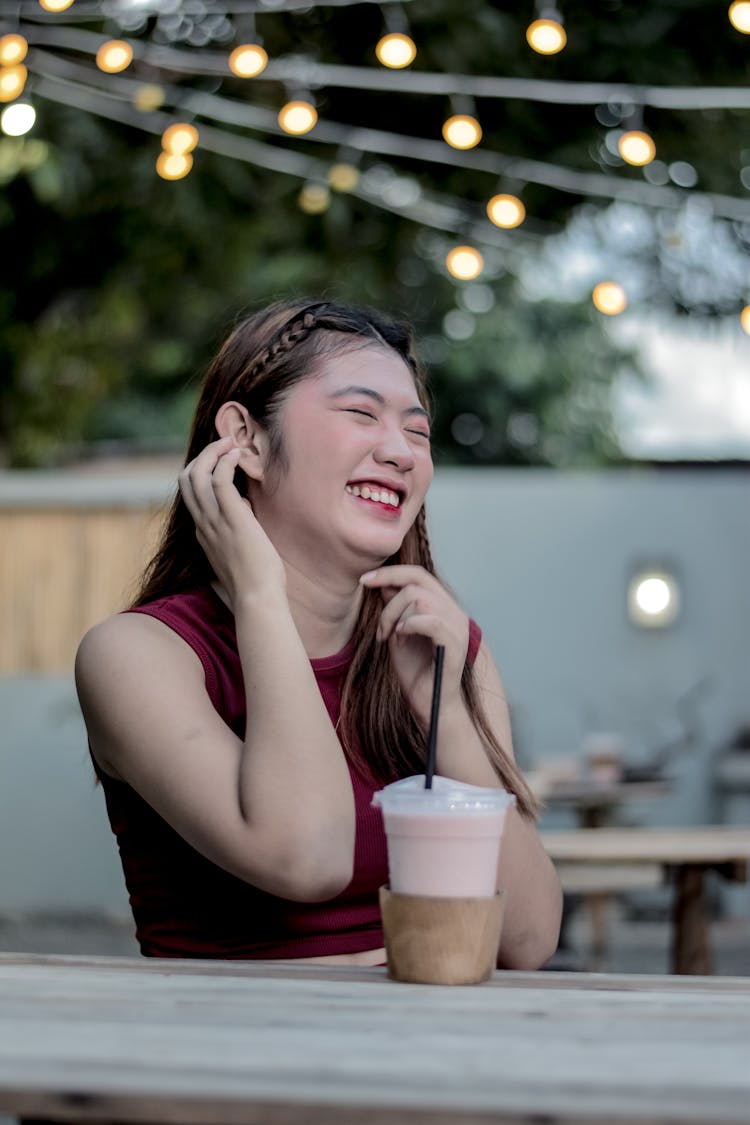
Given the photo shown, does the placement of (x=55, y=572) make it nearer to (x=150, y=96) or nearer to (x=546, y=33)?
(x=150, y=96)

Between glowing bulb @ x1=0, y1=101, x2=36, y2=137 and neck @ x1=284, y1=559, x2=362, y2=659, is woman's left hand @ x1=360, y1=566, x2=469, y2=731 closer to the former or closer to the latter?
neck @ x1=284, y1=559, x2=362, y2=659

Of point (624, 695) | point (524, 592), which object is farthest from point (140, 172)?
point (624, 695)

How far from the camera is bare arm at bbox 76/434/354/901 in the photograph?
4.61ft

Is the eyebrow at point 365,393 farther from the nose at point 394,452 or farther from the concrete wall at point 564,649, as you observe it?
the concrete wall at point 564,649

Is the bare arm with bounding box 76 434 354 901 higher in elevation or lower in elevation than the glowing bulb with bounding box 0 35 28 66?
lower

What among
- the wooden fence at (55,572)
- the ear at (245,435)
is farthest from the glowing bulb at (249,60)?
the wooden fence at (55,572)

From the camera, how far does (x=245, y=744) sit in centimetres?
146

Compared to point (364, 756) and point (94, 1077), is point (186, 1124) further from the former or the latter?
point (364, 756)

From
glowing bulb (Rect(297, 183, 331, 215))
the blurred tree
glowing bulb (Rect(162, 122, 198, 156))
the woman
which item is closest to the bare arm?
the woman

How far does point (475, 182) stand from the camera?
6758mm

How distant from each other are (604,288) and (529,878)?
14.0ft

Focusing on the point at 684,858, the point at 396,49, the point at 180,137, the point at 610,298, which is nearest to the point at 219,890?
the point at 684,858

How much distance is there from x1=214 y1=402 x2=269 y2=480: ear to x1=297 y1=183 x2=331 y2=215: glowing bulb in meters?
4.67

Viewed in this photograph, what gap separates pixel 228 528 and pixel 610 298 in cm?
418
